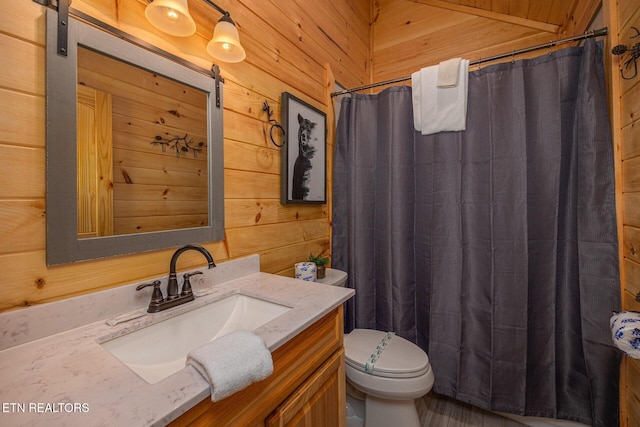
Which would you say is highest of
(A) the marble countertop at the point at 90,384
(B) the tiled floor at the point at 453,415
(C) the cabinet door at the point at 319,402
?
(A) the marble countertop at the point at 90,384

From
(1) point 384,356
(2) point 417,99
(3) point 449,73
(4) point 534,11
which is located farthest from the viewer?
(4) point 534,11

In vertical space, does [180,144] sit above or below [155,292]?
above

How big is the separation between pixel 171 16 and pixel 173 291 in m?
0.93

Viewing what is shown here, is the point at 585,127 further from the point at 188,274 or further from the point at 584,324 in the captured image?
the point at 188,274

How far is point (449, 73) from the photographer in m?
1.45

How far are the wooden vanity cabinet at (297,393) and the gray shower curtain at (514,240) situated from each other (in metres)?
0.84

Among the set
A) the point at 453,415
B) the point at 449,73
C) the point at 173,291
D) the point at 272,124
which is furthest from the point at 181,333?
the point at 449,73

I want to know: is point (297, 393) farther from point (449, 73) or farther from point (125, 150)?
point (449, 73)

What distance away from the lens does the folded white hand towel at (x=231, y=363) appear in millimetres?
507

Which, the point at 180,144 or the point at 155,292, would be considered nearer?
the point at 155,292

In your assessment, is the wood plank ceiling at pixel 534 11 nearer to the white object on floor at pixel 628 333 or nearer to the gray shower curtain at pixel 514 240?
Answer: the gray shower curtain at pixel 514 240

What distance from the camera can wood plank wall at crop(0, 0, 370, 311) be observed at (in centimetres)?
65

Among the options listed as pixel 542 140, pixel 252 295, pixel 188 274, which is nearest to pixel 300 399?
pixel 252 295

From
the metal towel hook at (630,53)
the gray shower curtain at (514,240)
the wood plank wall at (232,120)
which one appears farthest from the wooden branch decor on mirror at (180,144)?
the metal towel hook at (630,53)
